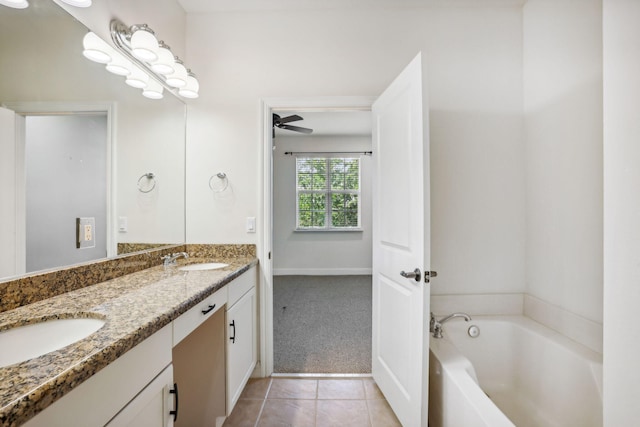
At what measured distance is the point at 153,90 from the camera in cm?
171

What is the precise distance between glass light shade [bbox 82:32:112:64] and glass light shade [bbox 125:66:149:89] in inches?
6.6

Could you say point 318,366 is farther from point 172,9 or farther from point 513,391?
point 172,9

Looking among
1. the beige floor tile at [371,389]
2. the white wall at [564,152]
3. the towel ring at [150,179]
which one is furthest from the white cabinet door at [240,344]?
the white wall at [564,152]

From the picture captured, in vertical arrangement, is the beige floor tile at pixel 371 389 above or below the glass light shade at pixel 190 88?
below

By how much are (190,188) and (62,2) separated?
1131 mm

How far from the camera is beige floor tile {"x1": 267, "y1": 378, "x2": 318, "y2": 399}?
1.75 meters

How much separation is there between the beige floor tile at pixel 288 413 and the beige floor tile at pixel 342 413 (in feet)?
0.17

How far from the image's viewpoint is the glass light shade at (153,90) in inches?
65.5

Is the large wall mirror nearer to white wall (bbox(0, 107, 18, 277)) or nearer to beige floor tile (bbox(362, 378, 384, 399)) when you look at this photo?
white wall (bbox(0, 107, 18, 277))

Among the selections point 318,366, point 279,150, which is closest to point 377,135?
point 318,366

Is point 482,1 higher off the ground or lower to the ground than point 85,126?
higher

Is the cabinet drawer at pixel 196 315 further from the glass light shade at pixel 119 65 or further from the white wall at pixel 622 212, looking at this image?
the white wall at pixel 622 212

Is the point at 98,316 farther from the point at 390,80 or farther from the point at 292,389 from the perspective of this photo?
the point at 390,80

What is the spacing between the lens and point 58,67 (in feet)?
3.68
